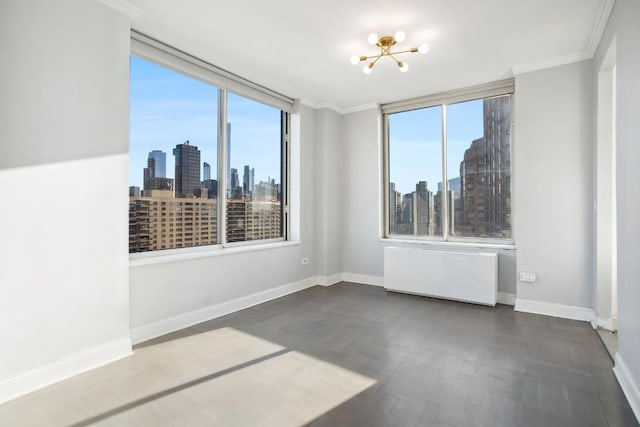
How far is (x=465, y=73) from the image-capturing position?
4000mm

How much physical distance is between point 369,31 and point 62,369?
3703mm

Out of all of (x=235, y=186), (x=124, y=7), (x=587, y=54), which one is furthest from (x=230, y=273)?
(x=587, y=54)

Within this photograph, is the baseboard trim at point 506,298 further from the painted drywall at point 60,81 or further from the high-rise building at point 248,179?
the painted drywall at point 60,81

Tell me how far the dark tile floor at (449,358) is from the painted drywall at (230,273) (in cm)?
24

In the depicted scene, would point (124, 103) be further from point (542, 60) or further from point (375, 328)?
point (542, 60)

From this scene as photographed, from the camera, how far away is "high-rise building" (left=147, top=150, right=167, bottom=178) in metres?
3.37

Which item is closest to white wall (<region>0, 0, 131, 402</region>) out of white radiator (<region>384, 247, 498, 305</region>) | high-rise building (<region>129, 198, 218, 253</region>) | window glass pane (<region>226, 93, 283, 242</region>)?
high-rise building (<region>129, 198, 218, 253</region>)

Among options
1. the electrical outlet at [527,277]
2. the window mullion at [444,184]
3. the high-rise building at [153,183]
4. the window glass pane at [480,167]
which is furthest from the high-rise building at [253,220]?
the electrical outlet at [527,277]

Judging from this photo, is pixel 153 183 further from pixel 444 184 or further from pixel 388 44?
pixel 444 184

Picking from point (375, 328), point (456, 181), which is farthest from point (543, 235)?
point (375, 328)

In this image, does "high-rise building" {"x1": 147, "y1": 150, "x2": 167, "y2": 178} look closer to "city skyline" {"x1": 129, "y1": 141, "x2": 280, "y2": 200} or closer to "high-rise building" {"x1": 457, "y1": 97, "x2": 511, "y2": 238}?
"city skyline" {"x1": 129, "y1": 141, "x2": 280, "y2": 200}

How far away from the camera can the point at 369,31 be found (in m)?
3.05

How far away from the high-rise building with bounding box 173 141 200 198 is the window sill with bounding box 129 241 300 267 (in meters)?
0.64

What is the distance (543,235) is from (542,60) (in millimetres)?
1969
